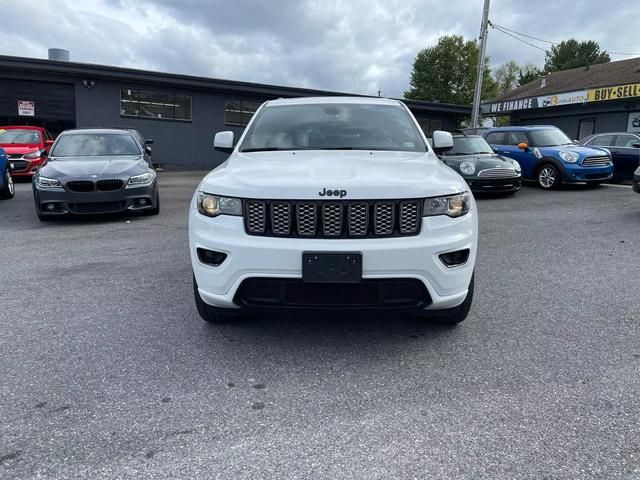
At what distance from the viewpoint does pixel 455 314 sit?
10.9 ft

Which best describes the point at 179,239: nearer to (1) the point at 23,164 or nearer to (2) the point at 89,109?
(1) the point at 23,164

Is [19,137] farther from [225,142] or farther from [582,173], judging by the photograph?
[582,173]

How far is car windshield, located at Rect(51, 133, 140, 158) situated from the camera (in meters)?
8.48

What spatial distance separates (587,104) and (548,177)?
48.0ft

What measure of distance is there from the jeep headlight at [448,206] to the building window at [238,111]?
20929mm

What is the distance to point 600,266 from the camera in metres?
5.29

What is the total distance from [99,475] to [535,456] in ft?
6.01

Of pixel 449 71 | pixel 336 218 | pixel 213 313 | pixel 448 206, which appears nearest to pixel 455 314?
pixel 448 206

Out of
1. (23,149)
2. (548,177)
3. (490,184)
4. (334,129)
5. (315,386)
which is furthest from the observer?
(23,149)

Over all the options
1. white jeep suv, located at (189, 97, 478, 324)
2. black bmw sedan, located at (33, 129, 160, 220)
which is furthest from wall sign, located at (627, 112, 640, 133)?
white jeep suv, located at (189, 97, 478, 324)

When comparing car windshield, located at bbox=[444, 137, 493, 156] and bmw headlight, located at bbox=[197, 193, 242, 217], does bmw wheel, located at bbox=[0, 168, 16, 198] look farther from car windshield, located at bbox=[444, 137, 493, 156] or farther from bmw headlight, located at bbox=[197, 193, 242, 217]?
car windshield, located at bbox=[444, 137, 493, 156]

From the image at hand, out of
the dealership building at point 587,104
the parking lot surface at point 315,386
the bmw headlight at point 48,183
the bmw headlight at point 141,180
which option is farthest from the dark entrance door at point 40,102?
the dealership building at point 587,104

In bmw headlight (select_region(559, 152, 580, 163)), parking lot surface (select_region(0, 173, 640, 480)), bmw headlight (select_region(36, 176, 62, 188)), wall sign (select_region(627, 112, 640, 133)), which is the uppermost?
wall sign (select_region(627, 112, 640, 133))

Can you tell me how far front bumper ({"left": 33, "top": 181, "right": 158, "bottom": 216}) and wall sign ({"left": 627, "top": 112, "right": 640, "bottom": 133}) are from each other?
2241 centimetres
